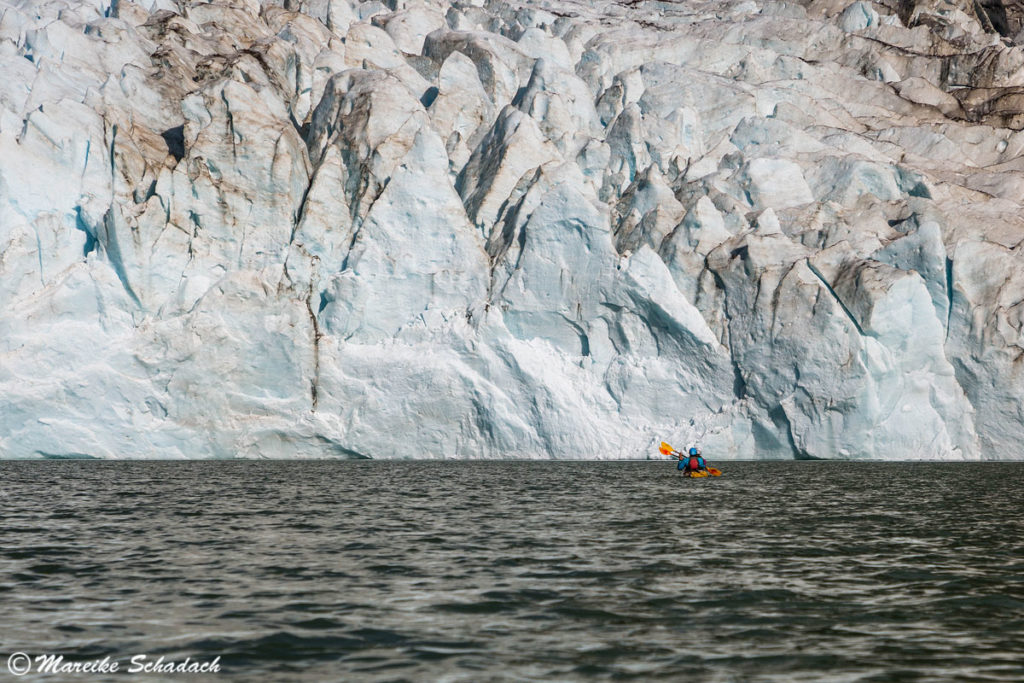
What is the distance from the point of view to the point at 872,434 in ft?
117

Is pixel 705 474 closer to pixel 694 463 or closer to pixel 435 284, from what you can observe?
Result: pixel 694 463

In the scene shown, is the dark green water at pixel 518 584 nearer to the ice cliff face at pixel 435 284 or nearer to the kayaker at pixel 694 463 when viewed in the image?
the kayaker at pixel 694 463

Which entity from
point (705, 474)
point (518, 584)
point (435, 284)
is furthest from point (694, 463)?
point (518, 584)

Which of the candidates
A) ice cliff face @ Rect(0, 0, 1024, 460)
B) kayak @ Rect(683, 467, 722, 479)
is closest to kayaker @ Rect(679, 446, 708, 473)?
kayak @ Rect(683, 467, 722, 479)

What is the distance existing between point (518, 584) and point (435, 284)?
2693cm

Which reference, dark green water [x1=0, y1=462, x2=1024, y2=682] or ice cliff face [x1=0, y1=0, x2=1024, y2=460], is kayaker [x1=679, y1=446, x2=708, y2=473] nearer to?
dark green water [x1=0, y1=462, x2=1024, y2=682]

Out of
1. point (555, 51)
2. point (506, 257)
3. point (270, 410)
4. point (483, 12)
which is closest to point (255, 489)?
point (270, 410)

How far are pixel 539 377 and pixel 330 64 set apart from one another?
2208cm

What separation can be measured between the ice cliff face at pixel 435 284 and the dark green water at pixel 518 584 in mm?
12950

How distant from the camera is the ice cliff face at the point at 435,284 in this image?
34.4m

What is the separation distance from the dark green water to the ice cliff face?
12950 mm

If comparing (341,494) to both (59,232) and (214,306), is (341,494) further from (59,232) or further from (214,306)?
(59,232)

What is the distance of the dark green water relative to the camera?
27.4ft

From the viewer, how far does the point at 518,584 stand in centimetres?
1149
